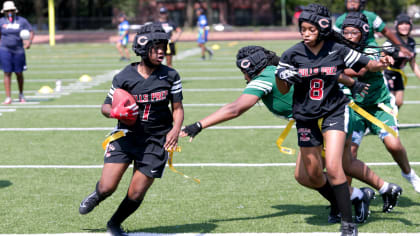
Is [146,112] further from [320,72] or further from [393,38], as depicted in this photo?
[393,38]

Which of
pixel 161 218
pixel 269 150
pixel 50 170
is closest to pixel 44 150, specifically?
pixel 50 170

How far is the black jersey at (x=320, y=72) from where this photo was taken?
18.4ft

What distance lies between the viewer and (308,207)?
6836 millimetres

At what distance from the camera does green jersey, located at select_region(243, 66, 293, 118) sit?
585cm

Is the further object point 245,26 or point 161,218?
point 245,26

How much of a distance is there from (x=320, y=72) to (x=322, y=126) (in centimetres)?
46

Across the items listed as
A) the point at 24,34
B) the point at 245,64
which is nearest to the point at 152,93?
the point at 245,64

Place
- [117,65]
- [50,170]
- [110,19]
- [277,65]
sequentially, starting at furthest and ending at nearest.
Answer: [110,19], [117,65], [50,170], [277,65]

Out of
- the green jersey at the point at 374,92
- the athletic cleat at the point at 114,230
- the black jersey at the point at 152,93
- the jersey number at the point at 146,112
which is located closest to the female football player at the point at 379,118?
the green jersey at the point at 374,92

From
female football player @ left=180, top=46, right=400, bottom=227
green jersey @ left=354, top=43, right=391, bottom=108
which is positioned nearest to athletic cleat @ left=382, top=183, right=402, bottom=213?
female football player @ left=180, top=46, right=400, bottom=227

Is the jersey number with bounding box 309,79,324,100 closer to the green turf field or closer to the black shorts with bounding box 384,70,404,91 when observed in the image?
the green turf field

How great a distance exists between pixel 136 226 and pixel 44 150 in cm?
419

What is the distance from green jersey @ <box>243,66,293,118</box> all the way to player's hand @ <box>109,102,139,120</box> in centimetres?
100

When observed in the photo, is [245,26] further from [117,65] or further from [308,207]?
[308,207]
